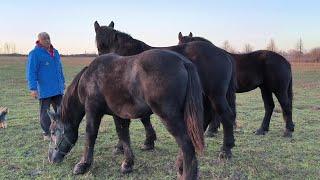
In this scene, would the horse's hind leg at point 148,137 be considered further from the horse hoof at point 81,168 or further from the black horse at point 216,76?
the horse hoof at point 81,168

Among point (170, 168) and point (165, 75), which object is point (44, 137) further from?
point (165, 75)

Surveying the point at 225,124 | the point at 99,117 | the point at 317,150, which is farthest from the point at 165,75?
the point at 317,150

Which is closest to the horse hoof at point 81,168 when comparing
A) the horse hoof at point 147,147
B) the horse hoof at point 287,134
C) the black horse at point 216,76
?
the black horse at point 216,76

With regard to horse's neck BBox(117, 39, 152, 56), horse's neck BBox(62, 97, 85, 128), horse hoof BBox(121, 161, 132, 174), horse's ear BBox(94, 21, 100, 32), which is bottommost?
horse hoof BBox(121, 161, 132, 174)

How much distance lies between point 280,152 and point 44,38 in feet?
15.3

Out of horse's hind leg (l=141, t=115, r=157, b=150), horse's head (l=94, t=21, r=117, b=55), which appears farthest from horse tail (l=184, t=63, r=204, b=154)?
horse's head (l=94, t=21, r=117, b=55)

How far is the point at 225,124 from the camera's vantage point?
21.7ft

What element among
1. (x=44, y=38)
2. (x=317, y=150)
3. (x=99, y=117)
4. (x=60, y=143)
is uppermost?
(x=44, y=38)

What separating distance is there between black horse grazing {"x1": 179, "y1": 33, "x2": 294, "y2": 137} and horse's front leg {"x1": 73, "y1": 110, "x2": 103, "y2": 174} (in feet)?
10.9

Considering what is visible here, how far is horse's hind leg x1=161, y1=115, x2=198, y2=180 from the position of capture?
4.77 meters

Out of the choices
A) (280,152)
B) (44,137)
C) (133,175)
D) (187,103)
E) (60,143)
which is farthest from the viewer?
(44,137)

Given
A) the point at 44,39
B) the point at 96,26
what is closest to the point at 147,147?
the point at 96,26

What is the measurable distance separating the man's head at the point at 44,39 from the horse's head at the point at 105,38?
976mm

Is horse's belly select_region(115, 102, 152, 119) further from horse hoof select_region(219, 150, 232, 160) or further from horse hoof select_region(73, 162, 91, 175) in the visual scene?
horse hoof select_region(219, 150, 232, 160)
